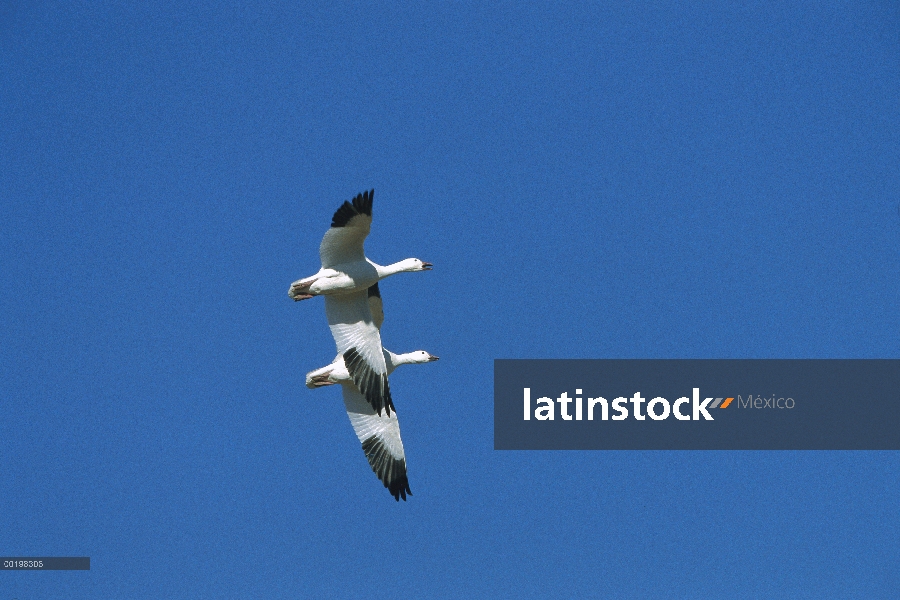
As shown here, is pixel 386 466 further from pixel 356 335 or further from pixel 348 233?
pixel 348 233

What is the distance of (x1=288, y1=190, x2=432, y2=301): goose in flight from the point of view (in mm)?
20172

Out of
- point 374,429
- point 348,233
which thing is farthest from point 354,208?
point 374,429

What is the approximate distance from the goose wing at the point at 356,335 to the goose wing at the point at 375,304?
0.46 meters

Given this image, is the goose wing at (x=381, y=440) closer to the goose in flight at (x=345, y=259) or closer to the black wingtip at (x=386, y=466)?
the black wingtip at (x=386, y=466)

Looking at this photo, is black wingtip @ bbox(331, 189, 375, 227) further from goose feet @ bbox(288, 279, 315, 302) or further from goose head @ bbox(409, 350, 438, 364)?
goose head @ bbox(409, 350, 438, 364)

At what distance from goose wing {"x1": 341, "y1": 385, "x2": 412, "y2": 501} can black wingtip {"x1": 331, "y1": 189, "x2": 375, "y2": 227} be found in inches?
176

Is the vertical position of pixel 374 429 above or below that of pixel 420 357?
below

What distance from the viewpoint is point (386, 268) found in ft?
70.7

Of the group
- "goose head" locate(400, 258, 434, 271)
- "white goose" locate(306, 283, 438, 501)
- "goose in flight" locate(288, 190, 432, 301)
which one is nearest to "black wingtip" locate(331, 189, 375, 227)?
"goose in flight" locate(288, 190, 432, 301)

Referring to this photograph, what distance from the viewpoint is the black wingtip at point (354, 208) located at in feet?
65.9

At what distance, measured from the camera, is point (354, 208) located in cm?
2011

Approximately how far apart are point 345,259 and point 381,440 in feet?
13.6

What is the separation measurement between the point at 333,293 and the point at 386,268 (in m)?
0.95

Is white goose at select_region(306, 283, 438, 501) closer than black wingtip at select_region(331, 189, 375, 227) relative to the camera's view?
No
